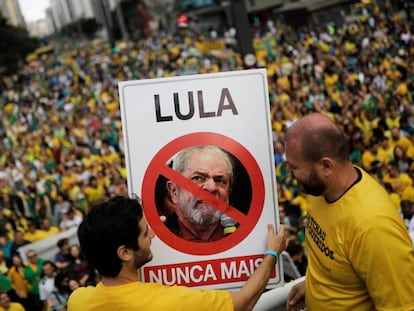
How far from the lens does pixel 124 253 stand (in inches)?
85.0

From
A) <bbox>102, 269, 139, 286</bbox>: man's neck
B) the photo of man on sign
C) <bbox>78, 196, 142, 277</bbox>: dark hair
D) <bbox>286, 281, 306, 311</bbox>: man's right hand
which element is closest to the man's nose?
the photo of man on sign

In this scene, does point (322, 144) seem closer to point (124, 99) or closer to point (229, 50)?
point (124, 99)

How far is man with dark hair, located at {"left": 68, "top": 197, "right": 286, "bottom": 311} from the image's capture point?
2111 millimetres

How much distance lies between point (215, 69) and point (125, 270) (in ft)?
60.0

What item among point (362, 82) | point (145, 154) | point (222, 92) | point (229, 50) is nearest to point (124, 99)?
point (145, 154)

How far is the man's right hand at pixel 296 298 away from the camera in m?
2.62

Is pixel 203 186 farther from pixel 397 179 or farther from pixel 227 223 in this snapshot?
pixel 397 179

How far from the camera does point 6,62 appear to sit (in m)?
44.1

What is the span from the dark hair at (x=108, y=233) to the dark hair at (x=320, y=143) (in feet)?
2.19

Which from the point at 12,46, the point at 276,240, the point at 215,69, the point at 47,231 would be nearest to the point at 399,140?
the point at 47,231

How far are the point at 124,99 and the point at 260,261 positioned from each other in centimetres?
87

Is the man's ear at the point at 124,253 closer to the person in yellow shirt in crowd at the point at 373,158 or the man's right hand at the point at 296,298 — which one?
the man's right hand at the point at 296,298

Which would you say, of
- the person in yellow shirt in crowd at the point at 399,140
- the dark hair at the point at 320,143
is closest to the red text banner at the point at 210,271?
the dark hair at the point at 320,143

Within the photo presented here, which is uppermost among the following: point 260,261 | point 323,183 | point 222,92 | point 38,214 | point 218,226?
point 222,92
